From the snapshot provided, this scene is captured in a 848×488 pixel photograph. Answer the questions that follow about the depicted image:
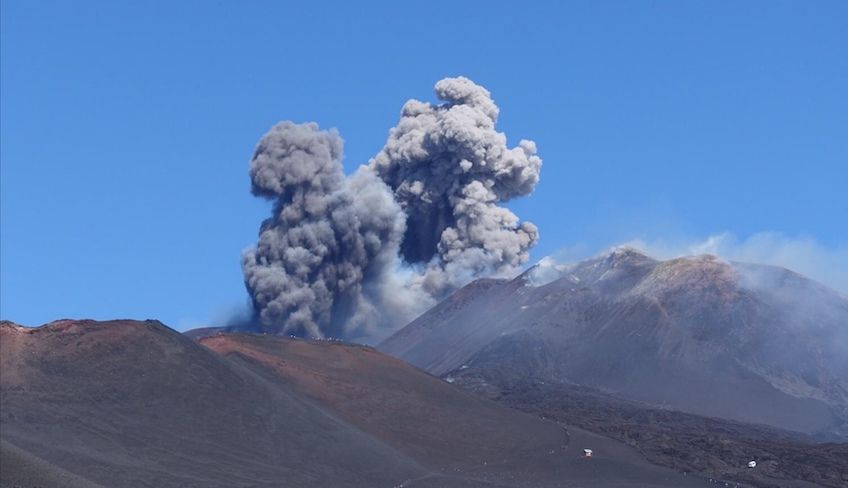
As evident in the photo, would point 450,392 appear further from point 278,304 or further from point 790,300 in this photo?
point 790,300

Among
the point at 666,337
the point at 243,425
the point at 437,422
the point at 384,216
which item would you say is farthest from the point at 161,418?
the point at 384,216

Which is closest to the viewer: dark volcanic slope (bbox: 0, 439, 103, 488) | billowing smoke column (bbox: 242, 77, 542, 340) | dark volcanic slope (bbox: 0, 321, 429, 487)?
dark volcanic slope (bbox: 0, 439, 103, 488)

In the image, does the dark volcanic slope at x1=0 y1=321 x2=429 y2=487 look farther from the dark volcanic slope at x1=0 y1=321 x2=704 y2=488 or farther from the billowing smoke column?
the billowing smoke column

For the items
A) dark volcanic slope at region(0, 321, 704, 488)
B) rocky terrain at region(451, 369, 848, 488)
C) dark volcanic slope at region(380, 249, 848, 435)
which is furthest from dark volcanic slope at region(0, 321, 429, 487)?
dark volcanic slope at region(380, 249, 848, 435)

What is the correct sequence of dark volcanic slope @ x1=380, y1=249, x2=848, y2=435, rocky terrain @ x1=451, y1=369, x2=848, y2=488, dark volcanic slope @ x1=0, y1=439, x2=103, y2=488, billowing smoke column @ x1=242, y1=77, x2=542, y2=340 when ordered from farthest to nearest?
billowing smoke column @ x1=242, y1=77, x2=542, y2=340
dark volcanic slope @ x1=380, y1=249, x2=848, y2=435
rocky terrain @ x1=451, y1=369, x2=848, y2=488
dark volcanic slope @ x1=0, y1=439, x2=103, y2=488

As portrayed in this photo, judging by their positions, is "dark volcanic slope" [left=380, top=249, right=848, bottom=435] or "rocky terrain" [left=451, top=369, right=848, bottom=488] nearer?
"rocky terrain" [left=451, top=369, right=848, bottom=488]

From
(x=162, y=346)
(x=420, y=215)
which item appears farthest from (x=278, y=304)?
(x=162, y=346)
